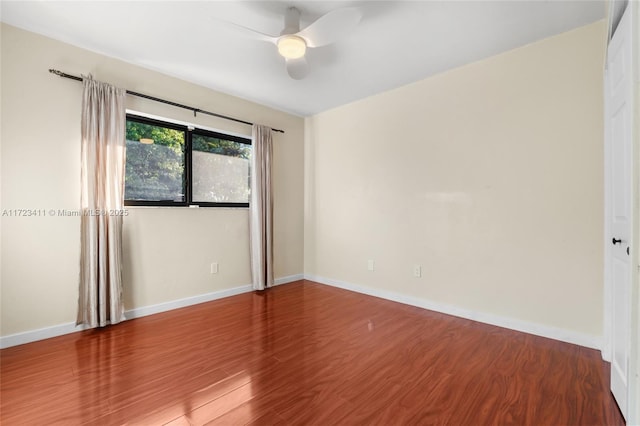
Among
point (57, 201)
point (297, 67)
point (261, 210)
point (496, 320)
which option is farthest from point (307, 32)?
point (496, 320)

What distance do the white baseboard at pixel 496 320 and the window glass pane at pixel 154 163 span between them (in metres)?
2.61

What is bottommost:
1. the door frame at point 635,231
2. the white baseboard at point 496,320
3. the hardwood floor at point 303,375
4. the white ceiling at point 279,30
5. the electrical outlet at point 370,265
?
the hardwood floor at point 303,375

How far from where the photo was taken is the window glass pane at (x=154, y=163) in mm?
2936

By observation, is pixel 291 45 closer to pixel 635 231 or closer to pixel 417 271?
pixel 635 231

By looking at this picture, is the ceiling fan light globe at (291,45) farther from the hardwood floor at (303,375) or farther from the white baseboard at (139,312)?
the white baseboard at (139,312)

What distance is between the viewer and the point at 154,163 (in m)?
3.10

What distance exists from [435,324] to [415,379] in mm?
1026

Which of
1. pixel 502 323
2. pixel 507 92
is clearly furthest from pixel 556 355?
pixel 507 92

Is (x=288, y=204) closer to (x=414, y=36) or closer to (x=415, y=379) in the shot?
(x=414, y=36)

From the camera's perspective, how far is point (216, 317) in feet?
9.56

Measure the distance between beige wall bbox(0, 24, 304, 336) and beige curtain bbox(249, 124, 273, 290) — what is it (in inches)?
25.6

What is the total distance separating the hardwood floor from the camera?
1.52m

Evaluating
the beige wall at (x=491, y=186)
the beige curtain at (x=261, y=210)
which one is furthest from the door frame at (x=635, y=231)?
the beige curtain at (x=261, y=210)

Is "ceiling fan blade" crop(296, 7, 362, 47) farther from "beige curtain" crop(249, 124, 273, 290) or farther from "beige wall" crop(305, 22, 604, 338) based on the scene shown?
"beige curtain" crop(249, 124, 273, 290)
